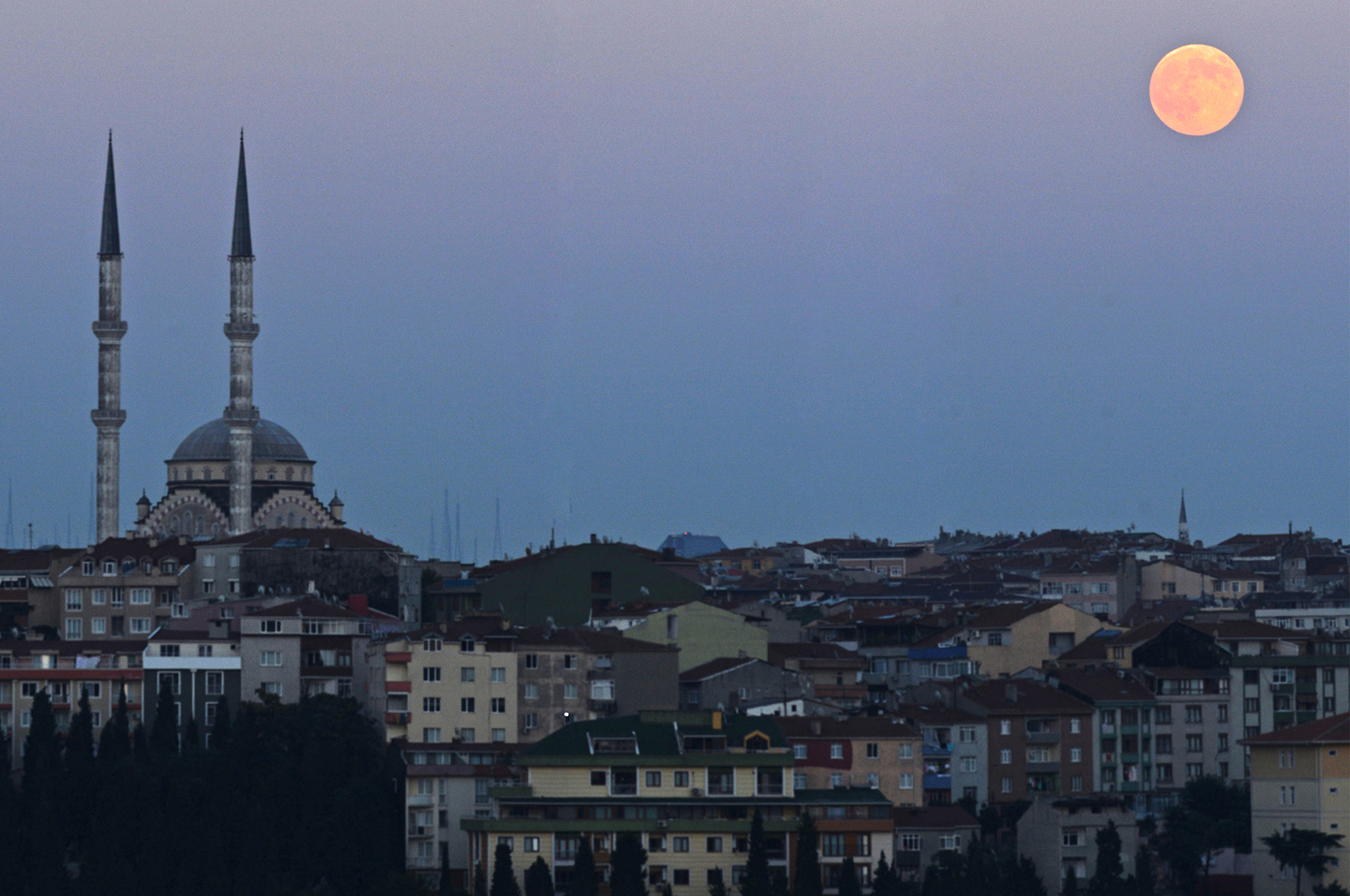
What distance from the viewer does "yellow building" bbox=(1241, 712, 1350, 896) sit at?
58.7 metres

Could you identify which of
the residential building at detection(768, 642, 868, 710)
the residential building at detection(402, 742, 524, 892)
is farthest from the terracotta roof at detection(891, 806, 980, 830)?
the residential building at detection(768, 642, 868, 710)

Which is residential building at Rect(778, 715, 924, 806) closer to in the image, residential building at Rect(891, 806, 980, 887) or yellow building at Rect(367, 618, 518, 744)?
residential building at Rect(891, 806, 980, 887)

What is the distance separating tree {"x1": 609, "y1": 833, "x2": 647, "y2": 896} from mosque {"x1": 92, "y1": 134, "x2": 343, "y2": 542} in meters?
50.2

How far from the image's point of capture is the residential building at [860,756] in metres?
59.6

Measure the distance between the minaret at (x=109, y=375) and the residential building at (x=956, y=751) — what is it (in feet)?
157

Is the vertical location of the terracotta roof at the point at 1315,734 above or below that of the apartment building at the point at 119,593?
below

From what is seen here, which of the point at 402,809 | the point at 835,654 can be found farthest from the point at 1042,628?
the point at 402,809

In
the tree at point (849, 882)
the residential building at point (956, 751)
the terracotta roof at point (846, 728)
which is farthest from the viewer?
the residential building at point (956, 751)

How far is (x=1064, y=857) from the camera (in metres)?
58.4

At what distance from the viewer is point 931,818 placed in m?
59.1

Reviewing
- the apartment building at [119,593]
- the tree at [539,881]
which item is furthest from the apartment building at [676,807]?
the apartment building at [119,593]

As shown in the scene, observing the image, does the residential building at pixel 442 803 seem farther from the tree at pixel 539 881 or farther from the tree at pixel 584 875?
the tree at pixel 584 875

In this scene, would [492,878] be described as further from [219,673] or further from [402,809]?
[219,673]

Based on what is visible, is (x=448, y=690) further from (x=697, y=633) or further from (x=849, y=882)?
(x=849, y=882)
